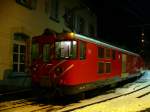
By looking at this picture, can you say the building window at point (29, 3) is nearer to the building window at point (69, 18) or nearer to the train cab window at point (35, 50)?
the train cab window at point (35, 50)

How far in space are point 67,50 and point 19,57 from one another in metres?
6.60

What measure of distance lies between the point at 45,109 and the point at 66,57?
2.29 meters

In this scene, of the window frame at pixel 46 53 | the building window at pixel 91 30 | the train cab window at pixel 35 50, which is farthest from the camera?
the building window at pixel 91 30

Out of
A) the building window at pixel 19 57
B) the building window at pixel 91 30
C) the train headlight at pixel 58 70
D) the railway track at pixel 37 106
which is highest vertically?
the building window at pixel 91 30

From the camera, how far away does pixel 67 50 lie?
13391 millimetres

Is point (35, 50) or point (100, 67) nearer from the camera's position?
point (35, 50)

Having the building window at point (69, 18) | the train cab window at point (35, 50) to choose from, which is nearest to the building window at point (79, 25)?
the building window at point (69, 18)

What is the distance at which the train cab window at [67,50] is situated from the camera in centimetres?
1334

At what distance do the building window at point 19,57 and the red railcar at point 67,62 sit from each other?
14.4 feet

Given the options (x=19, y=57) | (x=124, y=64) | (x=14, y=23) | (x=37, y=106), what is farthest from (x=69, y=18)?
(x=37, y=106)

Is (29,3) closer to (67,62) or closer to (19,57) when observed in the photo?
(19,57)

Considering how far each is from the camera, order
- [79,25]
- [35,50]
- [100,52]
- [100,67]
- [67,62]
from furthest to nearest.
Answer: [79,25] < [100,67] < [100,52] < [35,50] < [67,62]

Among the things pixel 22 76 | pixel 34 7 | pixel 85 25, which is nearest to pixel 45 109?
pixel 22 76

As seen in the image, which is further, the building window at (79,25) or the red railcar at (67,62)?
the building window at (79,25)
